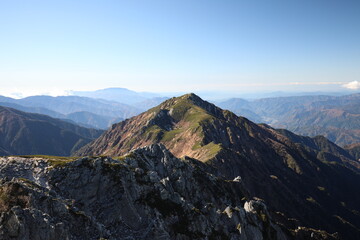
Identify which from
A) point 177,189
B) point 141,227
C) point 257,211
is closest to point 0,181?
point 141,227

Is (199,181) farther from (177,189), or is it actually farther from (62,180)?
(62,180)

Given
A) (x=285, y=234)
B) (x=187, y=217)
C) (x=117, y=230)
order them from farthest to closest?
(x=285, y=234) < (x=187, y=217) < (x=117, y=230)

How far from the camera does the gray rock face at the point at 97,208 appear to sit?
121 ft

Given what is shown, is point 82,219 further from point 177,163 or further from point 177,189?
point 177,163

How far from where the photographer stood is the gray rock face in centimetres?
3678

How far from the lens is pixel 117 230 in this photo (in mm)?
46156

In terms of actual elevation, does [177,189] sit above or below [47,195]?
below

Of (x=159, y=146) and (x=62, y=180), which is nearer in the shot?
(x=62, y=180)

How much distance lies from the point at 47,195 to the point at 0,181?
7883mm

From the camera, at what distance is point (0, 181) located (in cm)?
4112

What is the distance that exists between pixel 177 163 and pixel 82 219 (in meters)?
55.2

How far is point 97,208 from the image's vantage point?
49719 millimetres

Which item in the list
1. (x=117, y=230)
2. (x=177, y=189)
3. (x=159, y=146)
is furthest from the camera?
(x=159, y=146)

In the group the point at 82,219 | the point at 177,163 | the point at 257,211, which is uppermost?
the point at 82,219
